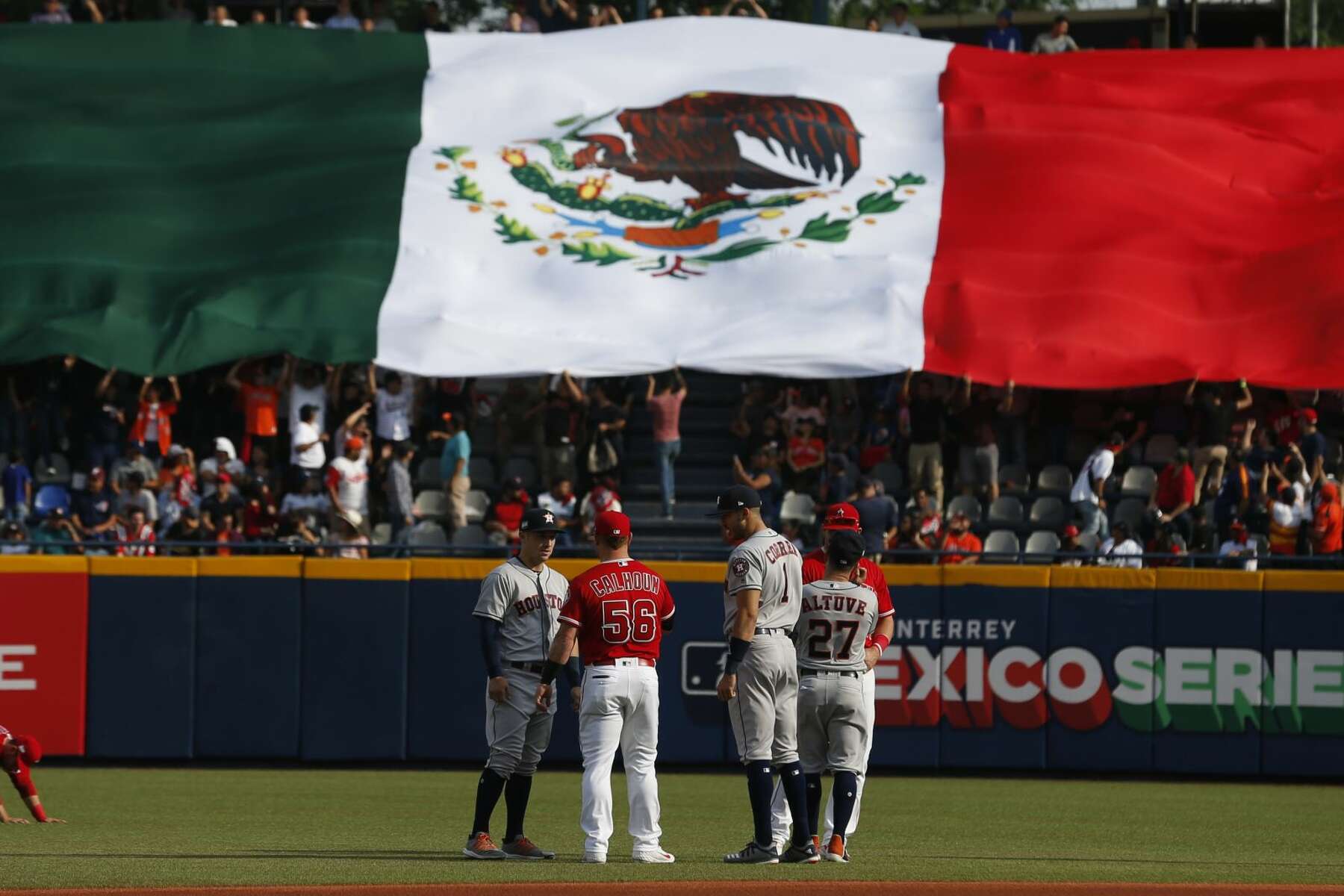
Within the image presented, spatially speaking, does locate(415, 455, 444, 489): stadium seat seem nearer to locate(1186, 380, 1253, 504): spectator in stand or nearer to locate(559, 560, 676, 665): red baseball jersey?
locate(1186, 380, 1253, 504): spectator in stand

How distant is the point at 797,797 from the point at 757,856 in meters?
0.40

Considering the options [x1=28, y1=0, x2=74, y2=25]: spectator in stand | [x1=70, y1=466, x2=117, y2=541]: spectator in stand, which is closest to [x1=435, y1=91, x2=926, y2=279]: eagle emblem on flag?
[x1=70, y1=466, x2=117, y2=541]: spectator in stand

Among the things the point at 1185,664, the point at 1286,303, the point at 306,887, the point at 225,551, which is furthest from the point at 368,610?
the point at 1286,303

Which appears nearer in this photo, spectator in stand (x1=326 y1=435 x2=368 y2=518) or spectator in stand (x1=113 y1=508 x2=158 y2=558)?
spectator in stand (x1=113 y1=508 x2=158 y2=558)

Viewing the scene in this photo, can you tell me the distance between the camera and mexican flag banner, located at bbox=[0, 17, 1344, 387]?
2253 cm

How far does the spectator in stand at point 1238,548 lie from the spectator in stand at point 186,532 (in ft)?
33.8

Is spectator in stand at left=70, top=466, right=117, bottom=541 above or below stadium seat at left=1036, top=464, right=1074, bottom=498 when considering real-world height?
below

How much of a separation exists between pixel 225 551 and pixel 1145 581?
913 cm

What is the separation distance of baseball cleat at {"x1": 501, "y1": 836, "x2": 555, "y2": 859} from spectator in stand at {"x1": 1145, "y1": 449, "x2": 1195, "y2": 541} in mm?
11614

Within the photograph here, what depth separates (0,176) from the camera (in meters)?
24.7

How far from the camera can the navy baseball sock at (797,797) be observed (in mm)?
10922

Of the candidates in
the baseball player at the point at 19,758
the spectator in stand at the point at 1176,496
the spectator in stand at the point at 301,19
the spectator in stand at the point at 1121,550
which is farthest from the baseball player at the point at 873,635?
the spectator in stand at the point at 301,19

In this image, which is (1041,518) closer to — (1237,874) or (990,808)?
(990,808)

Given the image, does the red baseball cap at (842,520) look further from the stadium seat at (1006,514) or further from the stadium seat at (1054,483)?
the stadium seat at (1054,483)
